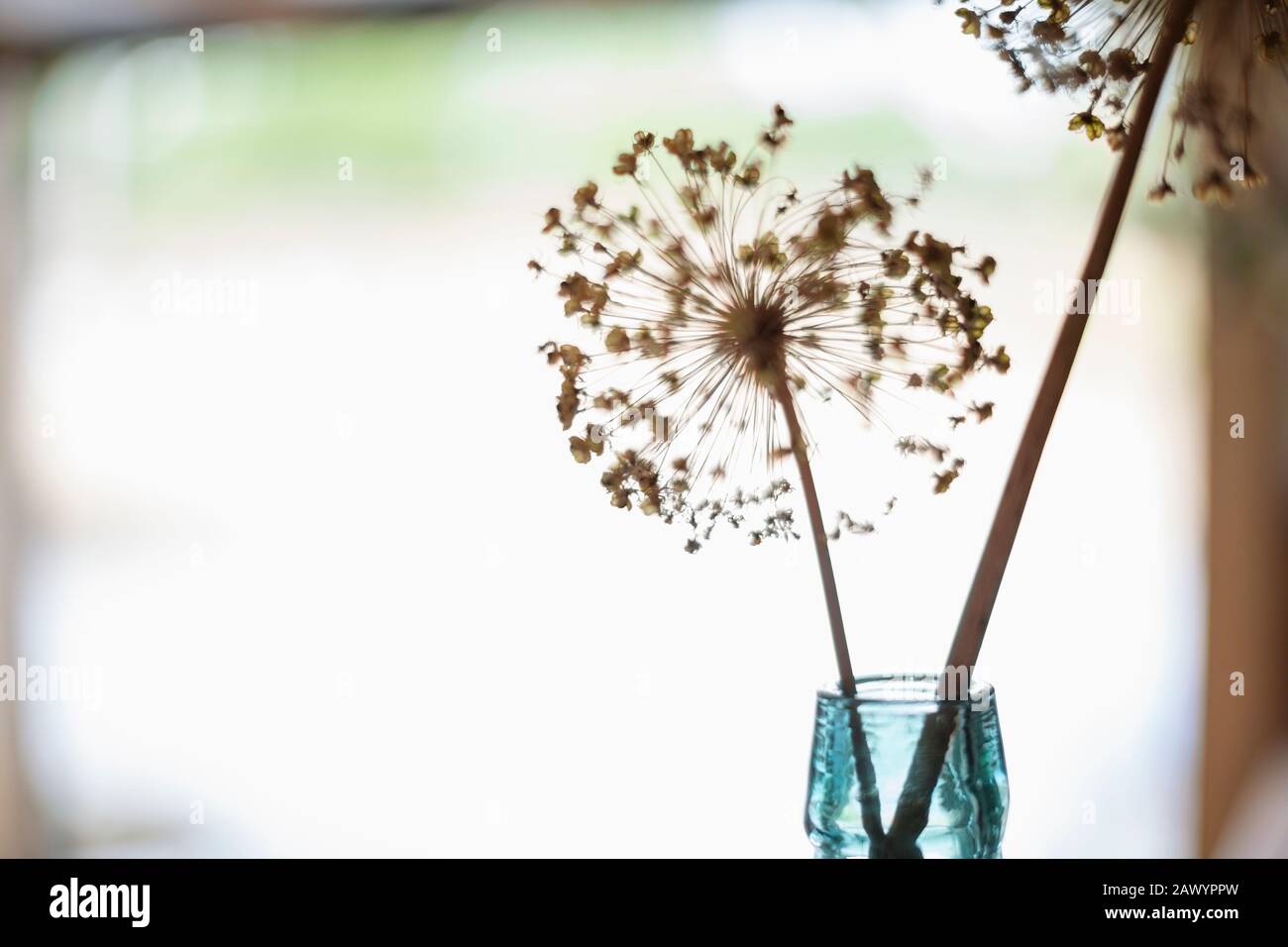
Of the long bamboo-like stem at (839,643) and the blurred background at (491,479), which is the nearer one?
the long bamboo-like stem at (839,643)

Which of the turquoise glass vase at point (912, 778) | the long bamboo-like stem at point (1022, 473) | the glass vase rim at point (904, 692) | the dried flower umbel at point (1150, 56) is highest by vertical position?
the dried flower umbel at point (1150, 56)

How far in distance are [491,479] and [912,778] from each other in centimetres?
110

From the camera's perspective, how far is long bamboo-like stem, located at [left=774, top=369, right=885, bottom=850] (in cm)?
62

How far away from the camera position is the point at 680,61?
1.56 meters

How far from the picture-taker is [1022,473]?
0.65 meters

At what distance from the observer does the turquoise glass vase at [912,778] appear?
62 cm

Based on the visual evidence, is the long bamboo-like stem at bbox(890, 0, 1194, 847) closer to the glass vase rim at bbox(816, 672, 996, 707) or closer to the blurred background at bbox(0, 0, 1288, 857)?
the glass vase rim at bbox(816, 672, 996, 707)

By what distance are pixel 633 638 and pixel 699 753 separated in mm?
214

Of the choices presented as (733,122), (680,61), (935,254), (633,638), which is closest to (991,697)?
(935,254)

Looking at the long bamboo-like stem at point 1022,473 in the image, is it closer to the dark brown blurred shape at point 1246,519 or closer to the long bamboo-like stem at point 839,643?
the long bamboo-like stem at point 839,643

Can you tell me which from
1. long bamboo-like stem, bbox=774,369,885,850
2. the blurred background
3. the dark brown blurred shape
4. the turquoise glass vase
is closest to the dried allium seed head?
long bamboo-like stem, bbox=774,369,885,850

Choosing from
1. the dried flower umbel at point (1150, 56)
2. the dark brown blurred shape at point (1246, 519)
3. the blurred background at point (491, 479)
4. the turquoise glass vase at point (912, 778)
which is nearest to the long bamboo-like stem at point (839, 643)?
the turquoise glass vase at point (912, 778)
